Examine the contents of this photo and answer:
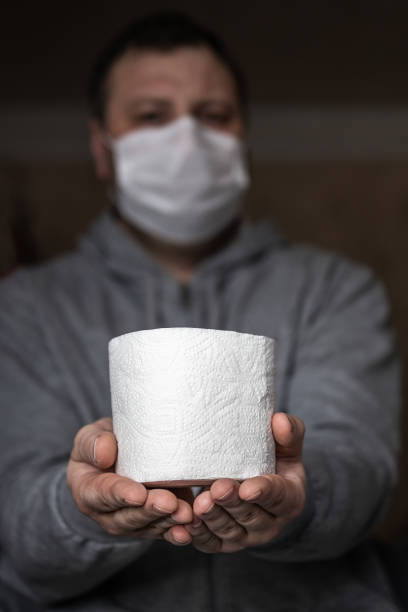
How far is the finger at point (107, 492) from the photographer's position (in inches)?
23.6

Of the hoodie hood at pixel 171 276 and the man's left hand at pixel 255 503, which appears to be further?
the hoodie hood at pixel 171 276

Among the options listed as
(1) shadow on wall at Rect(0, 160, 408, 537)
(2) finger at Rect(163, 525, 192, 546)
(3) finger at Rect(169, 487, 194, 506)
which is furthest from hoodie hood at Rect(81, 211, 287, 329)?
(1) shadow on wall at Rect(0, 160, 408, 537)

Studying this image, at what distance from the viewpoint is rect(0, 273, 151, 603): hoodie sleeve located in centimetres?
81

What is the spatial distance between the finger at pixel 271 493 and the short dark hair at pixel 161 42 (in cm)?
101

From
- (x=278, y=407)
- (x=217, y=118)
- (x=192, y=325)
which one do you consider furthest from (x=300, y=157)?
(x=278, y=407)

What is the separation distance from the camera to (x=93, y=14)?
80.0 inches

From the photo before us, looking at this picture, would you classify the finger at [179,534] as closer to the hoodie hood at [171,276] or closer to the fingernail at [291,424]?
the fingernail at [291,424]

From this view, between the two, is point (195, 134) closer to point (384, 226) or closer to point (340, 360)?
point (340, 360)

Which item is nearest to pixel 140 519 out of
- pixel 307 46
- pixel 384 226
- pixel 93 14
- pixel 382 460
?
pixel 382 460

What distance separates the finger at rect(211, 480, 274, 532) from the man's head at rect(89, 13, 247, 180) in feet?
2.98

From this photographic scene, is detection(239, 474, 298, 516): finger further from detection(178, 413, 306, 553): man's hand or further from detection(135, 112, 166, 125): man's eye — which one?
detection(135, 112, 166, 125): man's eye

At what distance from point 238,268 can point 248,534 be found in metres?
0.74

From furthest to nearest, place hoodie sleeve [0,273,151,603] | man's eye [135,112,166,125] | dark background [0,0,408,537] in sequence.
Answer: dark background [0,0,408,537], man's eye [135,112,166,125], hoodie sleeve [0,273,151,603]

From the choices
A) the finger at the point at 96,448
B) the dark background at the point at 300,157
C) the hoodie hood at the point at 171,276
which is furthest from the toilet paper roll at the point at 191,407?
the dark background at the point at 300,157
